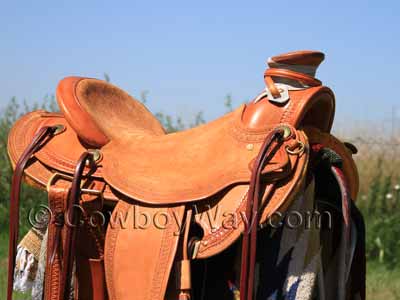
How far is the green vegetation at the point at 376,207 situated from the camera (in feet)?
14.6

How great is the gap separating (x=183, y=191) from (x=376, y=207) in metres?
3.72

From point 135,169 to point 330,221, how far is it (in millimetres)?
643

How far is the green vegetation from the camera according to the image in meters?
4.45

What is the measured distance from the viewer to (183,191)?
6.09 ft

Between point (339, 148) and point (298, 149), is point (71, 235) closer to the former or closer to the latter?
point (298, 149)

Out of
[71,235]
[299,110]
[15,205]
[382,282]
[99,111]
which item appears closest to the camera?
[299,110]

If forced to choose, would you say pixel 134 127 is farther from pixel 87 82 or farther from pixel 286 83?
pixel 286 83

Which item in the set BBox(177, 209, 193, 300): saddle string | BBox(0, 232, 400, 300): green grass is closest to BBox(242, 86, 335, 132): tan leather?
BBox(177, 209, 193, 300): saddle string

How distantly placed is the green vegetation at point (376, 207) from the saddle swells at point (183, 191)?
85.3 inches

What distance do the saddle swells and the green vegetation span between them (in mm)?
2165

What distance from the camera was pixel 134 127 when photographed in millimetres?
2541

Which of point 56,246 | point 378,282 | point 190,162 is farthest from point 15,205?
point 378,282

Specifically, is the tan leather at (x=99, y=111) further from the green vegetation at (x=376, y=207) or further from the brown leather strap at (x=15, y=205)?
the green vegetation at (x=376, y=207)

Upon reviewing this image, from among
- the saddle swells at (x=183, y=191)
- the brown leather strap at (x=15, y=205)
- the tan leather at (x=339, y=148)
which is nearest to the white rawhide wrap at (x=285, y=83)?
the saddle swells at (x=183, y=191)
